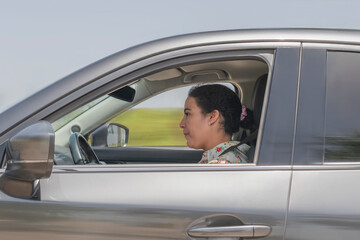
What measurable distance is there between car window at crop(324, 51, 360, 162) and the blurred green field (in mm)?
1209

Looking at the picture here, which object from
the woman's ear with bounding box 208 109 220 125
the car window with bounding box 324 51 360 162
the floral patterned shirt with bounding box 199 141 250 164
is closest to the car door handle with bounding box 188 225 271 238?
the car window with bounding box 324 51 360 162

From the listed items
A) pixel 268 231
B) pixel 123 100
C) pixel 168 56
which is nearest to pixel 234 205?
pixel 268 231

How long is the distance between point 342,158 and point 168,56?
2.11 ft

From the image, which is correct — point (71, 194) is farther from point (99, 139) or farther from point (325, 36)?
point (99, 139)

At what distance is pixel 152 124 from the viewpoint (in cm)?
426

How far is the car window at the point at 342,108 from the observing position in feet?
7.61

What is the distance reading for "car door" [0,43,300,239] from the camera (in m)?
2.18

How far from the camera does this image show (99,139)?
149 inches

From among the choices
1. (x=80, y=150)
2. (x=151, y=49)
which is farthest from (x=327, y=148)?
(x=80, y=150)

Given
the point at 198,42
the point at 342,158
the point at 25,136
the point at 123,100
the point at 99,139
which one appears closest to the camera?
the point at 25,136

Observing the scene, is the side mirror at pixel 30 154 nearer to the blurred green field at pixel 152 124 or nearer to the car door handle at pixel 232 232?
the car door handle at pixel 232 232

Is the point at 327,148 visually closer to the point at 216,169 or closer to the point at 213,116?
the point at 216,169

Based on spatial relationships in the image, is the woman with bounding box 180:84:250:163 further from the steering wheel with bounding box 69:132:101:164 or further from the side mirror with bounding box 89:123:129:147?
the side mirror with bounding box 89:123:129:147

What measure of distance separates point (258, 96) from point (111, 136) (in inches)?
40.0
